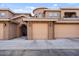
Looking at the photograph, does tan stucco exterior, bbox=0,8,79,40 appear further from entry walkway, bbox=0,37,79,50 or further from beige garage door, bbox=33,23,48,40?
entry walkway, bbox=0,37,79,50

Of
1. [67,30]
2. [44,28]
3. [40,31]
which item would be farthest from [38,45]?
[67,30]

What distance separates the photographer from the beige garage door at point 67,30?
60.0 feet

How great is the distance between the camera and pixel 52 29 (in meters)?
17.2

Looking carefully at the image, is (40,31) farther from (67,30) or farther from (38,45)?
(38,45)

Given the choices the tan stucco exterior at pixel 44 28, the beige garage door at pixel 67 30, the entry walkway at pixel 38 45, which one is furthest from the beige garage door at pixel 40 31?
the entry walkway at pixel 38 45

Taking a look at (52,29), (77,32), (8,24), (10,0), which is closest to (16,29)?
(8,24)

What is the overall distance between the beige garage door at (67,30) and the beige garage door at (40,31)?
184 centimetres

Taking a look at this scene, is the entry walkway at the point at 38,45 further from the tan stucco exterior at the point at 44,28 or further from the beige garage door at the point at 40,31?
the beige garage door at the point at 40,31

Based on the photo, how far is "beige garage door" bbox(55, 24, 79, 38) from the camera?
1830 centimetres

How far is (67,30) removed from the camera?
18.4m

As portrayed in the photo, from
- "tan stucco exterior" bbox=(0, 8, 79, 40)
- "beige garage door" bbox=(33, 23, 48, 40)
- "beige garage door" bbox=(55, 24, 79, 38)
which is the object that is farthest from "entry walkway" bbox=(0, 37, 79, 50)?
"beige garage door" bbox=(55, 24, 79, 38)

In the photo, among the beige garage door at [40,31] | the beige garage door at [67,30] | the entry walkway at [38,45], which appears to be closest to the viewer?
the entry walkway at [38,45]

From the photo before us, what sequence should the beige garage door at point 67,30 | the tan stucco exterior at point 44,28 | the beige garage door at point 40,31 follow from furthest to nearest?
the beige garage door at point 67,30 → the beige garage door at point 40,31 → the tan stucco exterior at point 44,28

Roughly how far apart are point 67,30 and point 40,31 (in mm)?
3839
